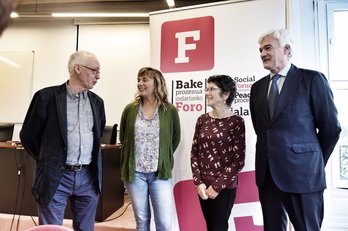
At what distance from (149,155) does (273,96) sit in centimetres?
96

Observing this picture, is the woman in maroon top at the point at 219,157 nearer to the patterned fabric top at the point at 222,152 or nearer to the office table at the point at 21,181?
the patterned fabric top at the point at 222,152

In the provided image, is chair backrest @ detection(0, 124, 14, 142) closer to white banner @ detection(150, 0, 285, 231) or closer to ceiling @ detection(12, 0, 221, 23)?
ceiling @ detection(12, 0, 221, 23)


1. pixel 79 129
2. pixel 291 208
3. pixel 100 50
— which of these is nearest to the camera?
pixel 291 208

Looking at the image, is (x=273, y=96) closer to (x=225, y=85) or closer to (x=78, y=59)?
(x=225, y=85)

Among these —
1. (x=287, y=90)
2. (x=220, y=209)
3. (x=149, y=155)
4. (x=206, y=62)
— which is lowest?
(x=220, y=209)

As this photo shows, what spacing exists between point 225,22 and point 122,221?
244 cm

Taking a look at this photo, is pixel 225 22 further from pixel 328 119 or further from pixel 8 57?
pixel 8 57

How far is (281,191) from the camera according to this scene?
4.63 feet

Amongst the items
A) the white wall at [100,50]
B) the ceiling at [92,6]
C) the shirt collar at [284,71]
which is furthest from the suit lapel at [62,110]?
the ceiling at [92,6]

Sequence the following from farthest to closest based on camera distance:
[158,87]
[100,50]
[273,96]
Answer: [100,50]
[158,87]
[273,96]

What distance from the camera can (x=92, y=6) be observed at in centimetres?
489

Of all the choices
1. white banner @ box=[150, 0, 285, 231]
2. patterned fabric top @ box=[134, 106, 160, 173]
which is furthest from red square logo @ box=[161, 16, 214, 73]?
patterned fabric top @ box=[134, 106, 160, 173]

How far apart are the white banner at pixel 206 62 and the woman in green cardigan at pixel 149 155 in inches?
17.7

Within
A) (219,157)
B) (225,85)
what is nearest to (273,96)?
(225,85)
